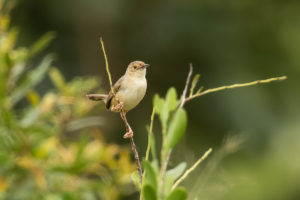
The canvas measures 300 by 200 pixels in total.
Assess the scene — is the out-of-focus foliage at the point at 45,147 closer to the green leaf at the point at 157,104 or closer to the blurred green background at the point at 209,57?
the green leaf at the point at 157,104

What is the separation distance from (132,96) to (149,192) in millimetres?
1149

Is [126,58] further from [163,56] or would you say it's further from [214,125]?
[214,125]

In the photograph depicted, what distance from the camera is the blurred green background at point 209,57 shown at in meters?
8.93

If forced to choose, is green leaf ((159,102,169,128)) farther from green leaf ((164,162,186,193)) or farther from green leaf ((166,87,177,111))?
green leaf ((164,162,186,193))

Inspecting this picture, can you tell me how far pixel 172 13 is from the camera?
1041 centimetres

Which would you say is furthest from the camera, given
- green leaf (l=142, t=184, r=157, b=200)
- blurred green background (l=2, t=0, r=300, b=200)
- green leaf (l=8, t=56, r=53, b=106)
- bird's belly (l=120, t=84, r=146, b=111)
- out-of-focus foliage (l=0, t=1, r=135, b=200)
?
blurred green background (l=2, t=0, r=300, b=200)

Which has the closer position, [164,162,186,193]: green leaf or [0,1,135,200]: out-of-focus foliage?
[164,162,186,193]: green leaf

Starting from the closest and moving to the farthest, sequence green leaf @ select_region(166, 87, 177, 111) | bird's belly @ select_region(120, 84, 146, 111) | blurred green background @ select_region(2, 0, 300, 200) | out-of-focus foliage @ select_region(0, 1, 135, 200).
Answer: green leaf @ select_region(166, 87, 177, 111) → bird's belly @ select_region(120, 84, 146, 111) → out-of-focus foliage @ select_region(0, 1, 135, 200) → blurred green background @ select_region(2, 0, 300, 200)

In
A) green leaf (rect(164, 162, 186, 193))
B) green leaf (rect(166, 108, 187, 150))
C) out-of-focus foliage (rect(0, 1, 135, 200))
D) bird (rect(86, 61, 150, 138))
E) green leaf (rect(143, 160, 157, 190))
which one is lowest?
out-of-focus foliage (rect(0, 1, 135, 200))

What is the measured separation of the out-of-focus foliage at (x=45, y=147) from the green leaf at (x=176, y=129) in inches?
65.7

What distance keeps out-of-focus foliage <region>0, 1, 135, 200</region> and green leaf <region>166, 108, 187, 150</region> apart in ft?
5.47

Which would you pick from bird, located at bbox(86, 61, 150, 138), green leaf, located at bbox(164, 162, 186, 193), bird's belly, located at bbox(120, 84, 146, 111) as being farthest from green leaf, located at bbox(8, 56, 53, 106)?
green leaf, located at bbox(164, 162, 186, 193)

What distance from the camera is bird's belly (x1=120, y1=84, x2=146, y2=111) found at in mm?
2282

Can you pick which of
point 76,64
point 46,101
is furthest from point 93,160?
point 76,64
